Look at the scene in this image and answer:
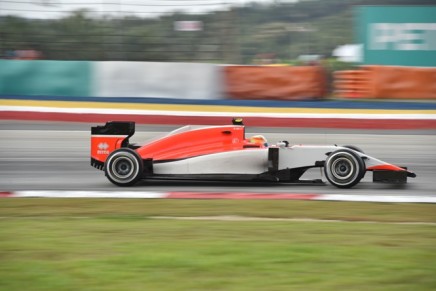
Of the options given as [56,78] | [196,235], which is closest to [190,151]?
[196,235]

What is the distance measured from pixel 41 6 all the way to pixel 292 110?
552 cm

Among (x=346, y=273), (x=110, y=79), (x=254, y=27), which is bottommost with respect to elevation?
(x=346, y=273)

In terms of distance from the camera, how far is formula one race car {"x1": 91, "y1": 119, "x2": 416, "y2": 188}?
8.28 meters

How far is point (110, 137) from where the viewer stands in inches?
345

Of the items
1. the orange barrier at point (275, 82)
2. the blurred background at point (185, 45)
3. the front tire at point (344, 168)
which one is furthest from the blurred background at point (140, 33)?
the front tire at point (344, 168)

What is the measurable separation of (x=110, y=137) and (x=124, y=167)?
38cm

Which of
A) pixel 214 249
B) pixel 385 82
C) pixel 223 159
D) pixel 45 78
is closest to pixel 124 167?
pixel 223 159

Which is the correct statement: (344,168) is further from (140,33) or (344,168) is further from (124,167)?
(140,33)

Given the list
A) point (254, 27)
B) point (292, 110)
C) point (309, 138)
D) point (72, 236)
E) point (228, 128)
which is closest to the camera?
point (72, 236)

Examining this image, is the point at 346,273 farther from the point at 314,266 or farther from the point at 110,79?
the point at 110,79

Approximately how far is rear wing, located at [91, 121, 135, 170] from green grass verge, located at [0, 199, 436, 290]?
138cm

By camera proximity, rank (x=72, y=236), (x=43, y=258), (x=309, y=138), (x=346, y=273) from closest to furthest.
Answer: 1. (x=346, y=273)
2. (x=43, y=258)
3. (x=72, y=236)
4. (x=309, y=138)

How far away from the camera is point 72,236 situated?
588 cm

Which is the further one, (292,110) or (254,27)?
(254,27)
